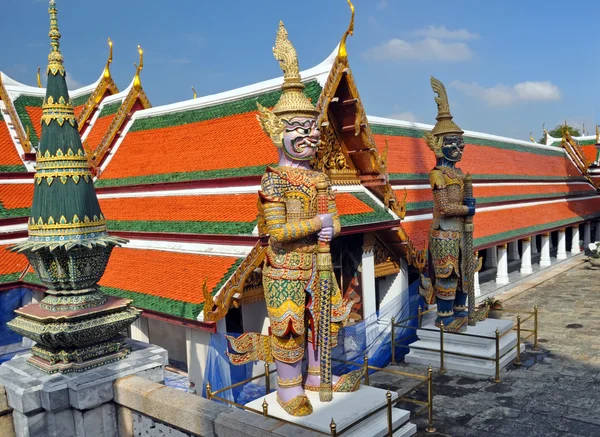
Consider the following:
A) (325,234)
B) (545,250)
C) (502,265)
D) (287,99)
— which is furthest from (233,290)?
(545,250)

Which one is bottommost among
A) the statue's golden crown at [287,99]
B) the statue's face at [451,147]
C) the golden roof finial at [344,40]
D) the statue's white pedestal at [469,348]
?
the statue's white pedestal at [469,348]

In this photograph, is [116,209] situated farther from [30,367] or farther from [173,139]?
[30,367]

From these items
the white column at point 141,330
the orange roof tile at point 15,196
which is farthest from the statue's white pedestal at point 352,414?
the orange roof tile at point 15,196

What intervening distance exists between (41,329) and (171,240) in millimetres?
7330

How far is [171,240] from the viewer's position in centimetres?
1276

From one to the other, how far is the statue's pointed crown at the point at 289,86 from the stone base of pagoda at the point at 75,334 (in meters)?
3.24

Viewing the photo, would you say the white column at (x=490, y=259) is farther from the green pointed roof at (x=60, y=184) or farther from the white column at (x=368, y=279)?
the green pointed roof at (x=60, y=184)

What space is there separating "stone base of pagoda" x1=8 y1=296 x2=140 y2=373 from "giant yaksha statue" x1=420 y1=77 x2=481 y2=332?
799 centimetres

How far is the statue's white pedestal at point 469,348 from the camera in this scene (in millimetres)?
11805

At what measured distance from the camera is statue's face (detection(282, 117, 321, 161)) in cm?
723

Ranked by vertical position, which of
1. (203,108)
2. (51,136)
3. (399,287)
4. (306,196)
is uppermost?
(203,108)

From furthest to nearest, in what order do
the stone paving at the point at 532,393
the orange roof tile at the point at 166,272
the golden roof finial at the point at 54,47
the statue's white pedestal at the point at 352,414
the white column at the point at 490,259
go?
the white column at the point at 490,259 → the orange roof tile at the point at 166,272 → the stone paving at the point at 532,393 → the statue's white pedestal at the point at 352,414 → the golden roof finial at the point at 54,47

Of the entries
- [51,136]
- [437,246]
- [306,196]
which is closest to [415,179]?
[437,246]

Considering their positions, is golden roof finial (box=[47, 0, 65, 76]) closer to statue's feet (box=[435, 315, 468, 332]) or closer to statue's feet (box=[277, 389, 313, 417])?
statue's feet (box=[277, 389, 313, 417])
